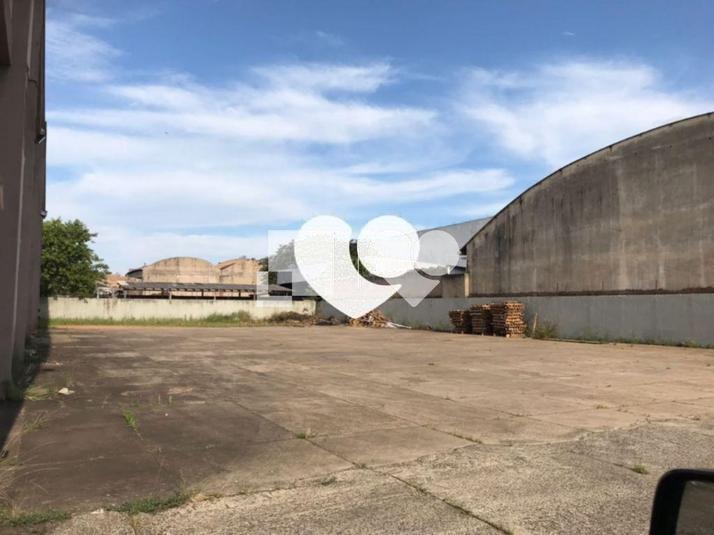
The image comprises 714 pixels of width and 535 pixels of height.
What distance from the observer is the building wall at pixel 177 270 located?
85.1m

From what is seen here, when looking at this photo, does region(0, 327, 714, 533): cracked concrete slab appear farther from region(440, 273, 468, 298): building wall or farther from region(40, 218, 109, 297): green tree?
region(40, 218, 109, 297): green tree

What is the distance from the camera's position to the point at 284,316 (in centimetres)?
4447

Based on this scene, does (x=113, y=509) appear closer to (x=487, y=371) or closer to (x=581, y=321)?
(x=487, y=371)

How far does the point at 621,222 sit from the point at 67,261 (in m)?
42.0

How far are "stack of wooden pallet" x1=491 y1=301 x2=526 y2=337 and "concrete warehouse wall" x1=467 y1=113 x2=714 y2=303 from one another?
158cm

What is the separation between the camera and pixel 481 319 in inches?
1122

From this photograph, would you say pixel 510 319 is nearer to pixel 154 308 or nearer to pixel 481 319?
pixel 481 319

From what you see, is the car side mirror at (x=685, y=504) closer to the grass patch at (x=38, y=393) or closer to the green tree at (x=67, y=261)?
the grass patch at (x=38, y=393)

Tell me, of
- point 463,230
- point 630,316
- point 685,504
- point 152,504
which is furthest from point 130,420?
point 463,230

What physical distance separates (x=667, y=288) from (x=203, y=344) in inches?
664

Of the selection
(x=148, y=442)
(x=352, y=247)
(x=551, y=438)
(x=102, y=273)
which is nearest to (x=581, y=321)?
(x=551, y=438)

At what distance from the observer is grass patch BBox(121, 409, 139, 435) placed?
693cm

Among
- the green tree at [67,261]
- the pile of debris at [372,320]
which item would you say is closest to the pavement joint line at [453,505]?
the pile of debris at [372,320]

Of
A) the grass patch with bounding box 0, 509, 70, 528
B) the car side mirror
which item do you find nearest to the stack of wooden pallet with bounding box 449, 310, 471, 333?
the grass patch with bounding box 0, 509, 70, 528
